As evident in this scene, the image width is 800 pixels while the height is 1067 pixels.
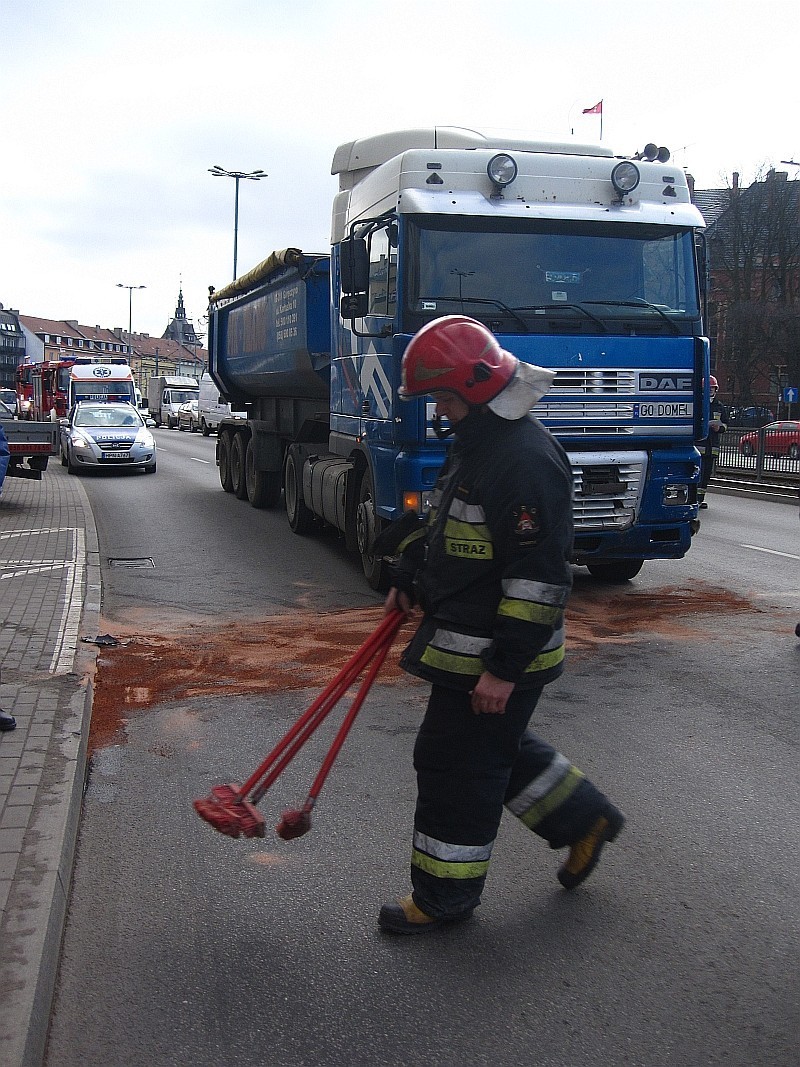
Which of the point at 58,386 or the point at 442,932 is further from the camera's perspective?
the point at 58,386

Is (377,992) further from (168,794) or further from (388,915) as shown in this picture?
(168,794)

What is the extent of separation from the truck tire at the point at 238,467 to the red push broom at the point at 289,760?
A: 14466 mm

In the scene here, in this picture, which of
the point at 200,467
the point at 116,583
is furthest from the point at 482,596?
the point at 200,467

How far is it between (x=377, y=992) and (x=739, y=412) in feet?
185

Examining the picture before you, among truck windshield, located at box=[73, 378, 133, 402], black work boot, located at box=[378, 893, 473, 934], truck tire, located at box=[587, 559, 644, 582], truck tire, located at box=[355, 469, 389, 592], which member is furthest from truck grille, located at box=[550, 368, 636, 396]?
truck windshield, located at box=[73, 378, 133, 402]

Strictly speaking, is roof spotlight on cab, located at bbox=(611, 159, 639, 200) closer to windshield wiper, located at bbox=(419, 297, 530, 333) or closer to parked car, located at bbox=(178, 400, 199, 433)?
windshield wiper, located at bbox=(419, 297, 530, 333)

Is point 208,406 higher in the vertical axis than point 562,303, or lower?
lower

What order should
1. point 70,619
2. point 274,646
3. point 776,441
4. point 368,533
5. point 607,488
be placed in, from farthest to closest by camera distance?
point 776,441 < point 368,533 < point 607,488 < point 70,619 < point 274,646

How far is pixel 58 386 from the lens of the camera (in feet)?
148

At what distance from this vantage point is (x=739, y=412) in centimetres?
5634

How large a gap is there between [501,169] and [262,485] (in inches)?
348

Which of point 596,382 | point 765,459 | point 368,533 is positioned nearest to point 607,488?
point 596,382

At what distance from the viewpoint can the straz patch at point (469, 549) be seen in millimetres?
3359

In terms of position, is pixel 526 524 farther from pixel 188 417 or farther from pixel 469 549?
pixel 188 417
